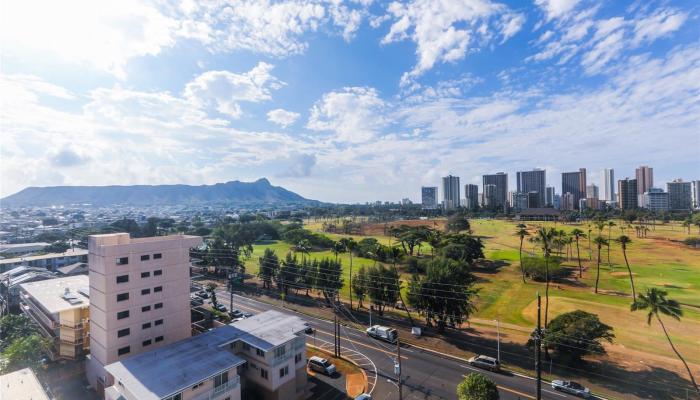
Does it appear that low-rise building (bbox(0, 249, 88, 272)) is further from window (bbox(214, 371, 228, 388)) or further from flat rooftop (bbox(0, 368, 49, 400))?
window (bbox(214, 371, 228, 388))

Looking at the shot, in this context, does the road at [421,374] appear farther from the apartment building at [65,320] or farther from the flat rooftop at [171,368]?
the apartment building at [65,320]

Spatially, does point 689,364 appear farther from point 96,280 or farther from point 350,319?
point 96,280

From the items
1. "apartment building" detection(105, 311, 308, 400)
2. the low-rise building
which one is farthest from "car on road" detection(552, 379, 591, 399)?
the low-rise building

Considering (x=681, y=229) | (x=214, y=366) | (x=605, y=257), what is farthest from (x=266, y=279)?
(x=681, y=229)

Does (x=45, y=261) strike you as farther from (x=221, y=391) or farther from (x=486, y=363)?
(x=486, y=363)

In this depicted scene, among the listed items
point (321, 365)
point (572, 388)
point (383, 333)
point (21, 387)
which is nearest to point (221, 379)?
point (321, 365)
